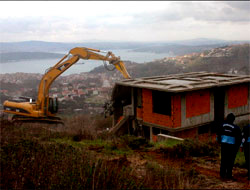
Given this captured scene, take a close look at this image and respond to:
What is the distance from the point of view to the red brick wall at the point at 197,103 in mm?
15609

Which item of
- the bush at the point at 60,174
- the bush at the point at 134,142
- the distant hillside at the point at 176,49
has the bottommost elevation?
the bush at the point at 134,142

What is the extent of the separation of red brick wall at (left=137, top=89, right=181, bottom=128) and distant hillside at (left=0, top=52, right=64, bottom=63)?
41.2 feet

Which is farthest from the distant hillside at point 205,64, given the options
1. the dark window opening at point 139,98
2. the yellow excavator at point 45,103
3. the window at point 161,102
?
the window at point 161,102

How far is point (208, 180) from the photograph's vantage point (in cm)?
616

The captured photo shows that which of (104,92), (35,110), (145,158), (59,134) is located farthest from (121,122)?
(104,92)

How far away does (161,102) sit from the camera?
16.2 metres

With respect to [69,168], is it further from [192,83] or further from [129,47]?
[129,47]

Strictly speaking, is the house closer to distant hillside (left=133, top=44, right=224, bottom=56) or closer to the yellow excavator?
the yellow excavator

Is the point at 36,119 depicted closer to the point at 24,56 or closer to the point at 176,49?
the point at 24,56

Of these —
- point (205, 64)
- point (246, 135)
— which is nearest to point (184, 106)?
point (246, 135)

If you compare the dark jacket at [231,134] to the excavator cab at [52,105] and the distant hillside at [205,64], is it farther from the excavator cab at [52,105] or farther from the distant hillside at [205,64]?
the distant hillside at [205,64]

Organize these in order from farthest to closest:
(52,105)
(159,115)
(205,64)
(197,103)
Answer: (205,64) → (52,105) → (159,115) → (197,103)

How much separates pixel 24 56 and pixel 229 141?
99.9ft

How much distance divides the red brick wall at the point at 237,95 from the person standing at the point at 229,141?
11904 millimetres
